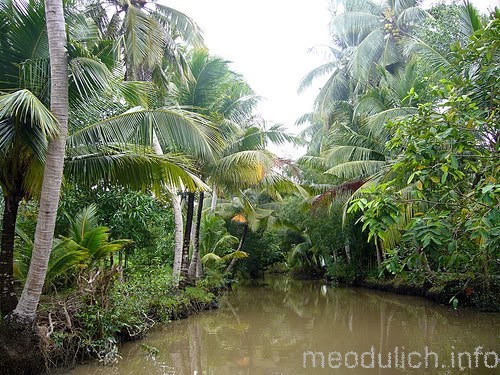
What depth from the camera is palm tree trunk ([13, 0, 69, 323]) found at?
596 cm

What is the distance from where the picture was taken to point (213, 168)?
41.1ft

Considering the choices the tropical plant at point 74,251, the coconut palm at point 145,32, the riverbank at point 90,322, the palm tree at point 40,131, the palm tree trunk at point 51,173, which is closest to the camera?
the palm tree at point 40,131

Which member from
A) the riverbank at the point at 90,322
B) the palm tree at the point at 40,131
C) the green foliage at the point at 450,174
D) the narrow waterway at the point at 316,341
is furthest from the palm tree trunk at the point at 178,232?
the green foliage at the point at 450,174

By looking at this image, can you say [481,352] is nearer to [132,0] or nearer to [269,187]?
[269,187]

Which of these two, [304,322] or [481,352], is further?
[304,322]

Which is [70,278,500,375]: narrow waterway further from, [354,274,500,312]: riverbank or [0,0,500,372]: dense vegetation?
[0,0,500,372]: dense vegetation

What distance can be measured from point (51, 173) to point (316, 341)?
237 inches

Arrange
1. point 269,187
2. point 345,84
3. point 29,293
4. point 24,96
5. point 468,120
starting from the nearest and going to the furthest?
1. point 468,120
2. point 24,96
3. point 29,293
4. point 269,187
5. point 345,84

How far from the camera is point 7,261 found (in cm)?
640

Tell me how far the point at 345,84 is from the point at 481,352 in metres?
16.5

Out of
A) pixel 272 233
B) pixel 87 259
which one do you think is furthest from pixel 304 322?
pixel 272 233

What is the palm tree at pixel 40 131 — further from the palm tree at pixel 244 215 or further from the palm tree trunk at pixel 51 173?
the palm tree at pixel 244 215

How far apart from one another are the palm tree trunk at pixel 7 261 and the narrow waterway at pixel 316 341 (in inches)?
55.3

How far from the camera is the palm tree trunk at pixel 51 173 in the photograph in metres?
5.96
